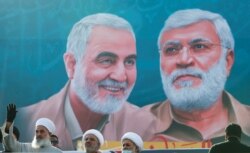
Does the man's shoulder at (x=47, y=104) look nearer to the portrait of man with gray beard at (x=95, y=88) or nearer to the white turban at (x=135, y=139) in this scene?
the portrait of man with gray beard at (x=95, y=88)

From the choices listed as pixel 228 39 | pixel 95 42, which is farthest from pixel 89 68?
pixel 228 39

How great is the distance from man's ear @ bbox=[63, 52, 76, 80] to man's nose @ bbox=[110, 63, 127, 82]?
43cm

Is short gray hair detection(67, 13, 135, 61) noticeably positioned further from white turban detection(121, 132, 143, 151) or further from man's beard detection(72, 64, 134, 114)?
white turban detection(121, 132, 143, 151)

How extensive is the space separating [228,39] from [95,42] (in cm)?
Result: 142

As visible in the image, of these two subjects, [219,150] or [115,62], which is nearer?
[219,150]

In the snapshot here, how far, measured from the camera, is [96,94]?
7387mm

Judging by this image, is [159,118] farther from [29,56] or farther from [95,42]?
[29,56]

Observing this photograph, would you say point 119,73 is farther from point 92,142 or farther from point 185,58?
point 92,142

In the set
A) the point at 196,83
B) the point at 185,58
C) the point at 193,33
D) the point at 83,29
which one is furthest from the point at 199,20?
the point at 83,29

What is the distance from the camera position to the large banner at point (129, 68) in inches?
286

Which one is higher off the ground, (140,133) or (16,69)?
(16,69)

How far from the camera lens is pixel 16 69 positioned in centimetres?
745

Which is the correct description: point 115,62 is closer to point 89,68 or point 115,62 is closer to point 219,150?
point 89,68

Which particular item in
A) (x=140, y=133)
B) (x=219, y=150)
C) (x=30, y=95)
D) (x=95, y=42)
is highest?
(x=95, y=42)
